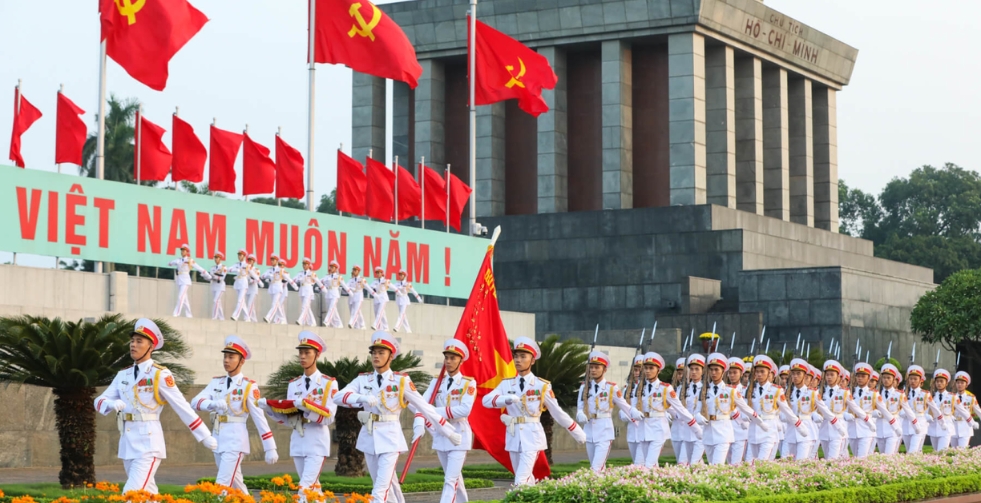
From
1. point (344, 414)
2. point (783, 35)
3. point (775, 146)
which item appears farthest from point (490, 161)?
point (344, 414)

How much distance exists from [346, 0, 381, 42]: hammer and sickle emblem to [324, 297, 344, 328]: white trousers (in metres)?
5.54

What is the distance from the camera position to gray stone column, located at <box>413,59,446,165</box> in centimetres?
5103

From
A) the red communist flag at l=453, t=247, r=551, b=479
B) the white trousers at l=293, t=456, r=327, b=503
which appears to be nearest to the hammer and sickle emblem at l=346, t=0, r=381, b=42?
the red communist flag at l=453, t=247, r=551, b=479

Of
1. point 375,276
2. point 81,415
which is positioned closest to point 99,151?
point 375,276

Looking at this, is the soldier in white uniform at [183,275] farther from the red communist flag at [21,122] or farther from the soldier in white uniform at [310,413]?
the soldier in white uniform at [310,413]

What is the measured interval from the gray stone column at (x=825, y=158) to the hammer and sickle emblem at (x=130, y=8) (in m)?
33.5

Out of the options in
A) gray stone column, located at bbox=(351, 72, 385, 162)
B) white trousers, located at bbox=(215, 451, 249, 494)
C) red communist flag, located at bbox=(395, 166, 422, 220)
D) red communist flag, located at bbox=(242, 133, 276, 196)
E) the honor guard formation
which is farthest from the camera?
gray stone column, located at bbox=(351, 72, 385, 162)

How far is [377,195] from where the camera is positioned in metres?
35.2

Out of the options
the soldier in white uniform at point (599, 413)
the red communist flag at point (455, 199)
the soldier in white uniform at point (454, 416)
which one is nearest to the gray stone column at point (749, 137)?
the red communist flag at point (455, 199)

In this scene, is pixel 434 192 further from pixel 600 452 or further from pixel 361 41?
pixel 600 452

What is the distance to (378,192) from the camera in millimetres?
35188

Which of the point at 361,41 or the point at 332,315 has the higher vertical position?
the point at 361,41

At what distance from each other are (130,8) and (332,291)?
712 cm

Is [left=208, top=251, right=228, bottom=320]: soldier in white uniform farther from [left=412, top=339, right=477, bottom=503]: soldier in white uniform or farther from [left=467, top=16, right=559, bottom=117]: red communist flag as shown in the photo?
[left=412, top=339, right=477, bottom=503]: soldier in white uniform
